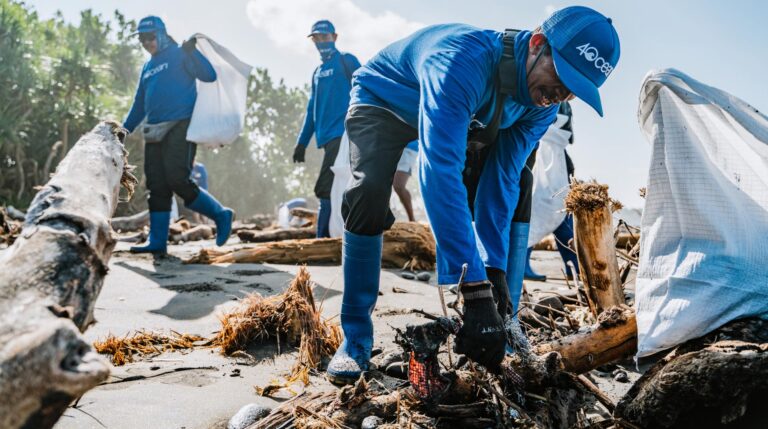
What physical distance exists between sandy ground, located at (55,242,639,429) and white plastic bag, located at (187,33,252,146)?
53.9 inches

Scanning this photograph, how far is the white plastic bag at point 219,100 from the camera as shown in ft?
17.1

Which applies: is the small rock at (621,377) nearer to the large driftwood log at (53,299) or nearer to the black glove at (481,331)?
the black glove at (481,331)

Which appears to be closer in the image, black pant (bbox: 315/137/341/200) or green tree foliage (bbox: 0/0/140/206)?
black pant (bbox: 315/137/341/200)

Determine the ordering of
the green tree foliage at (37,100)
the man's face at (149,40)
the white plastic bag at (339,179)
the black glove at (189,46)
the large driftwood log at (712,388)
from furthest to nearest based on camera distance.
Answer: the green tree foliage at (37,100)
the white plastic bag at (339,179)
the black glove at (189,46)
the man's face at (149,40)
the large driftwood log at (712,388)

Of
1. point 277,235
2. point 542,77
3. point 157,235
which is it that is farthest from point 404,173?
point 542,77

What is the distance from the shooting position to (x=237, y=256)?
199 inches

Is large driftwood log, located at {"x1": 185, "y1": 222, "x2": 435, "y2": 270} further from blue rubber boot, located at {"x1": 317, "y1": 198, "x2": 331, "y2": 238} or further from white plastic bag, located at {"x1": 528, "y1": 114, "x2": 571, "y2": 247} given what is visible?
white plastic bag, located at {"x1": 528, "y1": 114, "x2": 571, "y2": 247}

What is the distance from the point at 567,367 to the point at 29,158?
1354 centimetres

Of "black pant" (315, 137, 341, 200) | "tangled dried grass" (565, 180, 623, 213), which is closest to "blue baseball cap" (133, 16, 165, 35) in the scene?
"black pant" (315, 137, 341, 200)

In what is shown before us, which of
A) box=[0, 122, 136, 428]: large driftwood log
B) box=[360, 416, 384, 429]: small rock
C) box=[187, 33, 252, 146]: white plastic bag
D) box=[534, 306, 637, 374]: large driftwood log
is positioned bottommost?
box=[360, 416, 384, 429]: small rock

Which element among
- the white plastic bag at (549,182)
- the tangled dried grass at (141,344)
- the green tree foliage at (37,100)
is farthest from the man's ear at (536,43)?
the green tree foliage at (37,100)

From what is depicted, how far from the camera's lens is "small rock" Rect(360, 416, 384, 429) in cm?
155

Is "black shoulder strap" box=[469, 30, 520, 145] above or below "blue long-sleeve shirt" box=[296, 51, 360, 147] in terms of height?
below

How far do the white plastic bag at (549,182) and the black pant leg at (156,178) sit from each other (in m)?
3.66
